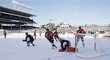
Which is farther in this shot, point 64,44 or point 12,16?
point 12,16

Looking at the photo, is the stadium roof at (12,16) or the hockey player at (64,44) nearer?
the hockey player at (64,44)

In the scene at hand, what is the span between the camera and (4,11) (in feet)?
208

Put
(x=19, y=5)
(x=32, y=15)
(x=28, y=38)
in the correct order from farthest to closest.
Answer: (x=32, y=15) → (x=19, y=5) → (x=28, y=38)

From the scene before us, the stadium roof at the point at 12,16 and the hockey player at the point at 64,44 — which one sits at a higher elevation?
the stadium roof at the point at 12,16

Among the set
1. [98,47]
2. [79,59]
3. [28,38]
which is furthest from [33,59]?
[28,38]

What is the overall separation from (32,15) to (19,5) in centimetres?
796

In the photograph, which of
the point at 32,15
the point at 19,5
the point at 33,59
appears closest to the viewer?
the point at 33,59

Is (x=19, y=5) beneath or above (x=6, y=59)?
above

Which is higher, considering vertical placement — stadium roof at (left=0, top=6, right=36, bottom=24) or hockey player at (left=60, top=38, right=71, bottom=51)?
stadium roof at (left=0, top=6, right=36, bottom=24)

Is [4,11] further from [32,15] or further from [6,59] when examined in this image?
[6,59]

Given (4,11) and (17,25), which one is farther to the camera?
(17,25)

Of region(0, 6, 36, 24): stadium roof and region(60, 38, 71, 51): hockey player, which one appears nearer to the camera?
region(60, 38, 71, 51): hockey player

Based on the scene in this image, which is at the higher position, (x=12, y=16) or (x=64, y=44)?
(x=12, y=16)

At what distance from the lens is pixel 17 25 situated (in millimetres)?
67688
